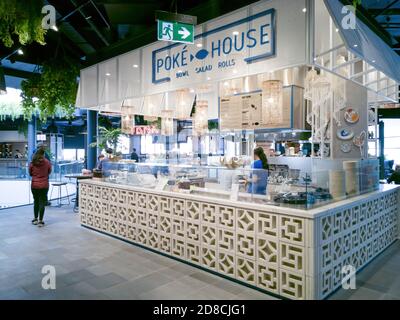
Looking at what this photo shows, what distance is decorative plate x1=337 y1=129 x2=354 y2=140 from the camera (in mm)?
6031

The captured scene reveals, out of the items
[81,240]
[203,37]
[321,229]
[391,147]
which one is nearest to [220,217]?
[321,229]

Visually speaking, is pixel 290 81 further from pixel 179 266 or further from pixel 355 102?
pixel 179 266

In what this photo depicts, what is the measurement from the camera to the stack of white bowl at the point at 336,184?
3943mm

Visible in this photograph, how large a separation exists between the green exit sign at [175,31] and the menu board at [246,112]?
2.00m

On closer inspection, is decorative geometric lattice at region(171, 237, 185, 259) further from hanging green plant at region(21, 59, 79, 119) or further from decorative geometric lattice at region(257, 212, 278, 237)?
hanging green plant at region(21, 59, 79, 119)

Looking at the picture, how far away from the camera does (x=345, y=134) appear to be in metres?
6.08

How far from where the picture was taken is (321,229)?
11.1ft

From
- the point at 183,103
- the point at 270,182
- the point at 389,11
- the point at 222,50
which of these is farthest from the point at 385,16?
the point at 270,182

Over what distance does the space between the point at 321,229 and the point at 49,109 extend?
22.3 feet

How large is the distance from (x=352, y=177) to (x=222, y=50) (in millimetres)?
2562

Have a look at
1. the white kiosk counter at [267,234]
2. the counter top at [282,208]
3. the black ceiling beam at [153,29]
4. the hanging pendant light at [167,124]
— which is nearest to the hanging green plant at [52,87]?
the black ceiling beam at [153,29]

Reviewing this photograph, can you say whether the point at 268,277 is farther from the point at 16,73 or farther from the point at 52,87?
the point at 16,73

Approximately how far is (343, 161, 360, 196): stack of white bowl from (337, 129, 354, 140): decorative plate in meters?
1.58

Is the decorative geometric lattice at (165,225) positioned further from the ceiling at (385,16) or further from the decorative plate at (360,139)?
the ceiling at (385,16)
